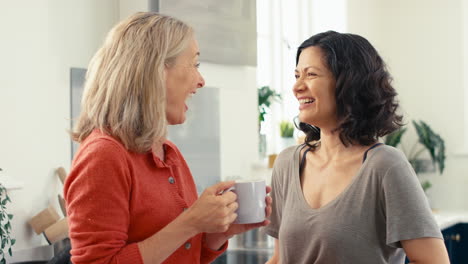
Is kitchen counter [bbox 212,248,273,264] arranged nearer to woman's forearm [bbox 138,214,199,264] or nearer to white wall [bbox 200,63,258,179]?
white wall [bbox 200,63,258,179]

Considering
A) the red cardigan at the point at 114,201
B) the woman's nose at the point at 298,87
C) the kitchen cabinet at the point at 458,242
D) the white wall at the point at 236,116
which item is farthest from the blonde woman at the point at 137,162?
the kitchen cabinet at the point at 458,242

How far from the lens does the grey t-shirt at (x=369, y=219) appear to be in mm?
1282

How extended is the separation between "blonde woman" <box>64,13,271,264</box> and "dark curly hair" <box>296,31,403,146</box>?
0.39 m

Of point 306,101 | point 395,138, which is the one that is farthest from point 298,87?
point 395,138

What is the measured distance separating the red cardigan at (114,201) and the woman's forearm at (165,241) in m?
0.02

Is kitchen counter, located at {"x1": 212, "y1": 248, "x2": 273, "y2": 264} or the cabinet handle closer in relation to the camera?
kitchen counter, located at {"x1": 212, "y1": 248, "x2": 273, "y2": 264}

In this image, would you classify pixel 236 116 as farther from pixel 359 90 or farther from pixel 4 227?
pixel 359 90

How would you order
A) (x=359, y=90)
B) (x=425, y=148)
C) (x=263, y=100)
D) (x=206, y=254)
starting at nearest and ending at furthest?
(x=206, y=254)
(x=359, y=90)
(x=263, y=100)
(x=425, y=148)

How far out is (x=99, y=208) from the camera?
102 cm

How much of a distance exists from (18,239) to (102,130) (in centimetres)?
140

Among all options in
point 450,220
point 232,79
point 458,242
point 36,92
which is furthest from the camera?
point 458,242

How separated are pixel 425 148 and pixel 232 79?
2344 millimetres

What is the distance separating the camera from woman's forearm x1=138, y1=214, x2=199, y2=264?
104 centimetres

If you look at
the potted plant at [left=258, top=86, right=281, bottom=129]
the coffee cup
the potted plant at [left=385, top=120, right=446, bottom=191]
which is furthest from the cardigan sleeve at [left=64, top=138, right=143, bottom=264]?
the potted plant at [left=385, top=120, right=446, bottom=191]
